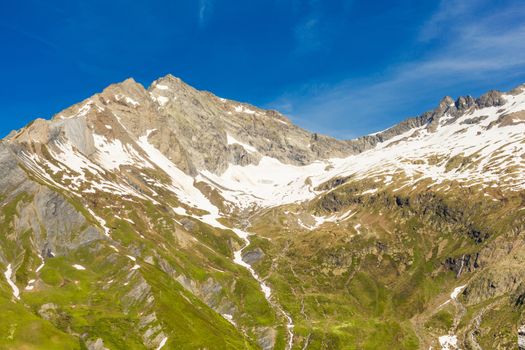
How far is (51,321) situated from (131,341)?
31533 mm

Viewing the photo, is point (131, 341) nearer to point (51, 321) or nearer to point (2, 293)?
point (51, 321)

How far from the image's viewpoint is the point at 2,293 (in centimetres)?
19350

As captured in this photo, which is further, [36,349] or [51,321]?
[51,321]

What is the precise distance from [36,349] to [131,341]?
41.4 meters

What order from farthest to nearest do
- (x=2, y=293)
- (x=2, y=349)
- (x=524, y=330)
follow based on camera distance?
(x=2, y=293), (x=2, y=349), (x=524, y=330)

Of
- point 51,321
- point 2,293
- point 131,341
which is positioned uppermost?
point 2,293

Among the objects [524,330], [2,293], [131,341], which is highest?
[2,293]

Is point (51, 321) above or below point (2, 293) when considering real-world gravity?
below

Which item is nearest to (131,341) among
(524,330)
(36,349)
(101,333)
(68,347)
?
(101,333)

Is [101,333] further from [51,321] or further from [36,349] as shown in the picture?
[36,349]

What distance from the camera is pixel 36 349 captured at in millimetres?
165500

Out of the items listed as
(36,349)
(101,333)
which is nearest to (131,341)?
(101,333)

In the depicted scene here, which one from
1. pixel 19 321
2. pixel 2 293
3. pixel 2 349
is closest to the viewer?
pixel 2 349

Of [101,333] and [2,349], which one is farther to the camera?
[101,333]
